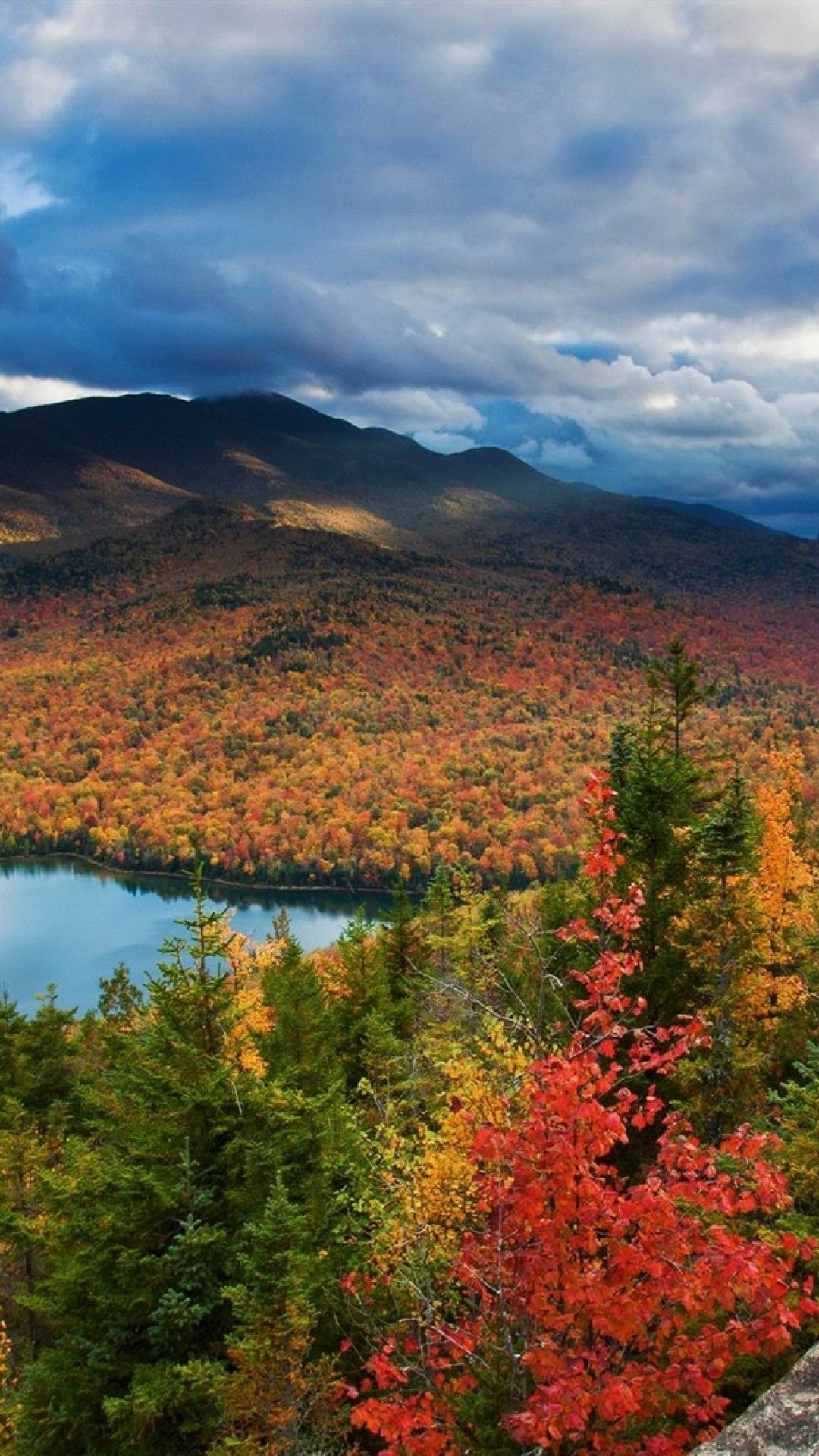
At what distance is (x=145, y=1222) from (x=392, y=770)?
134993 mm

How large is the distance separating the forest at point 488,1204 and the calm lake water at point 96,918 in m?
61.4

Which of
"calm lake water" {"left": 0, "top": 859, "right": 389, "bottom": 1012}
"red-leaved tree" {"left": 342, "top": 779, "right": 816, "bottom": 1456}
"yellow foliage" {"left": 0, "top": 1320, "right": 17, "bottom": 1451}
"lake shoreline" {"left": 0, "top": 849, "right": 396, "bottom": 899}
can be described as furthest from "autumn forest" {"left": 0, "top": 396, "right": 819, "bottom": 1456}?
"lake shoreline" {"left": 0, "top": 849, "right": 396, "bottom": 899}

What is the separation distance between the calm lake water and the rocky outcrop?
70.8m

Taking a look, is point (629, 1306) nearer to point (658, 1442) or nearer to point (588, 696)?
point (658, 1442)

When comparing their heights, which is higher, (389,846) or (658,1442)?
(658,1442)

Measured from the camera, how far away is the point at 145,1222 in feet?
32.0

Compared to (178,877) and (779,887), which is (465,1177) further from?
(178,877)

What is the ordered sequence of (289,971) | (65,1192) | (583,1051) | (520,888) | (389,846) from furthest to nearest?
(389,846) < (520,888) < (289,971) < (65,1192) < (583,1051)

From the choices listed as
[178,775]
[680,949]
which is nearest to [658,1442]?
[680,949]

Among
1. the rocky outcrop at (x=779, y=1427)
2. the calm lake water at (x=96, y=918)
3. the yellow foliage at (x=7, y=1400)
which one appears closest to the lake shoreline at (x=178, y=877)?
the calm lake water at (x=96, y=918)

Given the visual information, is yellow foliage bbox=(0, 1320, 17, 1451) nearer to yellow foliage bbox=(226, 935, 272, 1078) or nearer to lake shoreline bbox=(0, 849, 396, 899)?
yellow foliage bbox=(226, 935, 272, 1078)

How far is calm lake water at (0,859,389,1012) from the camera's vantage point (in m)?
82.0

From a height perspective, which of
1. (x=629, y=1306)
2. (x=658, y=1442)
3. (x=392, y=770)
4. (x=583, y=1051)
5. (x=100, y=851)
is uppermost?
(x=583, y=1051)

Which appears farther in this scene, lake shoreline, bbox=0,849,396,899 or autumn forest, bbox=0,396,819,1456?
lake shoreline, bbox=0,849,396,899
